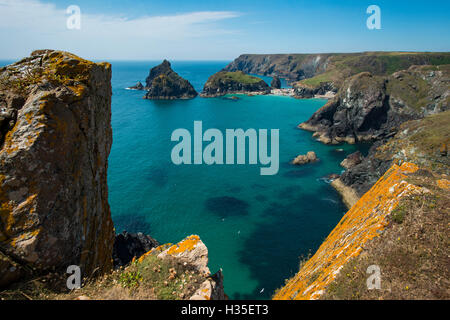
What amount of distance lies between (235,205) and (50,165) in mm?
36701

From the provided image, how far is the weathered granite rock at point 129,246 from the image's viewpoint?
2745cm

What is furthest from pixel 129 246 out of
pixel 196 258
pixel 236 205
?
pixel 196 258

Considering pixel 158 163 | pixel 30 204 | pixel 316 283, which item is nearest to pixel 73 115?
pixel 30 204

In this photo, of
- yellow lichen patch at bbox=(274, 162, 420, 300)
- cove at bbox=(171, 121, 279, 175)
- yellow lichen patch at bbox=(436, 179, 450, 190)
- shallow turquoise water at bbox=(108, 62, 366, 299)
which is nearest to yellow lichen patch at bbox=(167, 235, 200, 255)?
yellow lichen patch at bbox=(274, 162, 420, 300)

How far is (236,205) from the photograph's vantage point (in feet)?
142

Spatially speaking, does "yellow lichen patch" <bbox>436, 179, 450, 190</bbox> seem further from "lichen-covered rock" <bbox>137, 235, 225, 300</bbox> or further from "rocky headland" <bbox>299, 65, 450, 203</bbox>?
"rocky headland" <bbox>299, 65, 450, 203</bbox>

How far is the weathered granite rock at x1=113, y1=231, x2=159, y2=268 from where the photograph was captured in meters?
27.5

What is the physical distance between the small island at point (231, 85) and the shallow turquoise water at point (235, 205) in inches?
3752

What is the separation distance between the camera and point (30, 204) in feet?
25.0

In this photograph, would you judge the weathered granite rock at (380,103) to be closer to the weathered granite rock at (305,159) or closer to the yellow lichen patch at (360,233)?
the weathered granite rock at (305,159)

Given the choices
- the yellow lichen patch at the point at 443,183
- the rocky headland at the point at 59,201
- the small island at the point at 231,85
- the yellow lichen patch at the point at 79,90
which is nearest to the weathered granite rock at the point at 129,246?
the rocky headland at the point at 59,201

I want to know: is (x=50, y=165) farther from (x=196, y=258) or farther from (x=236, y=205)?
(x=236, y=205)
